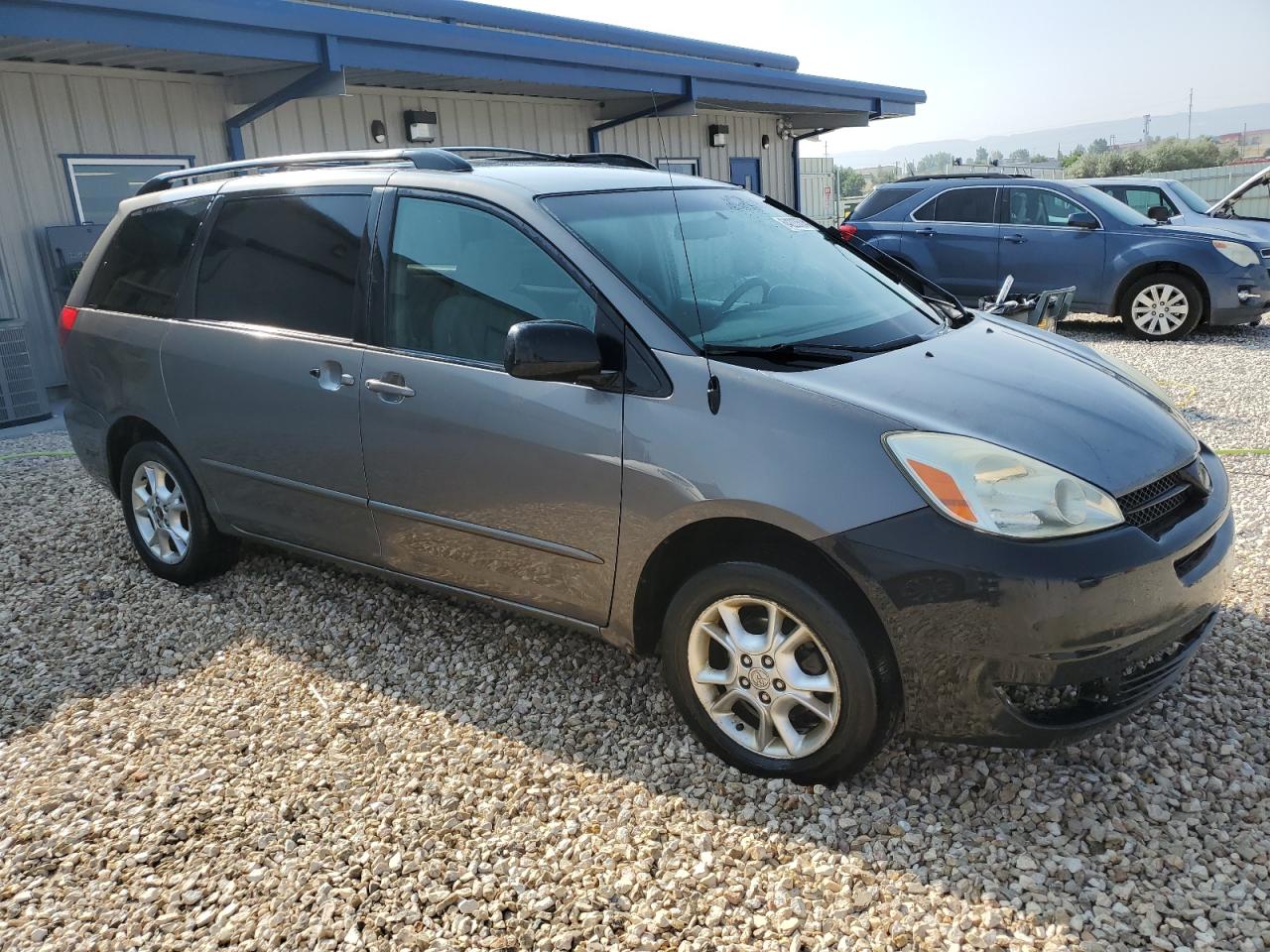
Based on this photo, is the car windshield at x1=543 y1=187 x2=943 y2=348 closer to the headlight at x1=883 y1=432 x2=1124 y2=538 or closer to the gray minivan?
the gray minivan

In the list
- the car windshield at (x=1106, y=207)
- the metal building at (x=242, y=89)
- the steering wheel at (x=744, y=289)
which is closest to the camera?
the steering wheel at (x=744, y=289)

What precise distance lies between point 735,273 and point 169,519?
291 cm

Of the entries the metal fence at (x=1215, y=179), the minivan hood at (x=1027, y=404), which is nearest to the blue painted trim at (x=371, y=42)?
the minivan hood at (x=1027, y=404)

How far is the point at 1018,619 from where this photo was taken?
2.49m

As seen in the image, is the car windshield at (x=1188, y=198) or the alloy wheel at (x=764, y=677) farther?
the car windshield at (x=1188, y=198)

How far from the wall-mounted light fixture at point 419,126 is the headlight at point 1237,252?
27.7ft

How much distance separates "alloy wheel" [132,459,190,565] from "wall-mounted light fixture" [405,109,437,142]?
296 inches

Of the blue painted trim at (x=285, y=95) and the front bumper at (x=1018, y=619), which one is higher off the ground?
the blue painted trim at (x=285, y=95)

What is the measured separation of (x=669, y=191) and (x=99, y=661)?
2.96 meters

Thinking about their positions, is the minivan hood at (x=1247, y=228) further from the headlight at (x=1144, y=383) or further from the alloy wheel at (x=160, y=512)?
the alloy wheel at (x=160, y=512)

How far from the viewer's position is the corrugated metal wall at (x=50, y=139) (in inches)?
328

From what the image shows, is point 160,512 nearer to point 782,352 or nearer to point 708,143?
point 782,352

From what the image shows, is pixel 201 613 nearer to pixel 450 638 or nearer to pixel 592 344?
pixel 450 638

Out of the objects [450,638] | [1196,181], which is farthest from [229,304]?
[1196,181]
